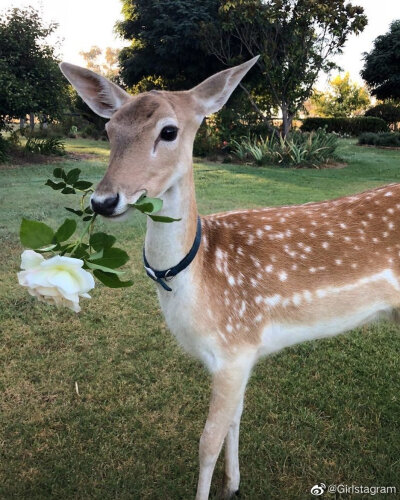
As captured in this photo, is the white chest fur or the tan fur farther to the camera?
the tan fur

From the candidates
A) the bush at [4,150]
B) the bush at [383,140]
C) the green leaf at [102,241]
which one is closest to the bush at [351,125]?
the bush at [383,140]

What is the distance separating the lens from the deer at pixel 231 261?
1.97 metres

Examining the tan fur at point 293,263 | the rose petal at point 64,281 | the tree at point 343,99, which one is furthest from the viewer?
the tree at point 343,99

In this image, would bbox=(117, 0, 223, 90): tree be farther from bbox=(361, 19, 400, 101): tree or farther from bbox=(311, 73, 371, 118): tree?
bbox=(311, 73, 371, 118): tree

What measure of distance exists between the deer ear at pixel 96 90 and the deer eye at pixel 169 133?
1.27 ft

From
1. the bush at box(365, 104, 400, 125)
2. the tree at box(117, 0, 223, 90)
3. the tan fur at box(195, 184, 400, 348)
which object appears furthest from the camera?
the bush at box(365, 104, 400, 125)

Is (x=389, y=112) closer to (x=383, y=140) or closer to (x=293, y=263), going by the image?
(x=383, y=140)

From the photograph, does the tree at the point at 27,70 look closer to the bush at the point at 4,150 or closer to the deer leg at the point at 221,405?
the bush at the point at 4,150

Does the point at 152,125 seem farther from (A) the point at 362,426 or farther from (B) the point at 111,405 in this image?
(A) the point at 362,426

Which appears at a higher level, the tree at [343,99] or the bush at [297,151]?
the tree at [343,99]

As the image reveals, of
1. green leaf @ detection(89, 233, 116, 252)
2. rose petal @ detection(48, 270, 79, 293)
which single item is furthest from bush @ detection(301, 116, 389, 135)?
rose petal @ detection(48, 270, 79, 293)

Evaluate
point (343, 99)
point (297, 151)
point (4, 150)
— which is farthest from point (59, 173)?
point (343, 99)

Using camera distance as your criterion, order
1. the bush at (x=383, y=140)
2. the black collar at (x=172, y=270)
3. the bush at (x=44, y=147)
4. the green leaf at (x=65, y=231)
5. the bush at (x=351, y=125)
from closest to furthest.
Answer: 1. the green leaf at (x=65, y=231)
2. the black collar at (x=172, y=270)
3. the bush at (x=44, y=147)
4. the bush at (x=383, y=140)
5. the bush at (x=351, y=125)

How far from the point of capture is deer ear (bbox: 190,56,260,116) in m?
2.13
